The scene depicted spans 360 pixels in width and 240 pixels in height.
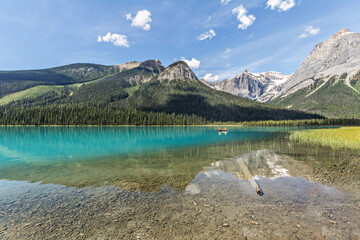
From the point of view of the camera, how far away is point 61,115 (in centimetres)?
19300

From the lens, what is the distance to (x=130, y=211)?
1123cm

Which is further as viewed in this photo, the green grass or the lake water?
the green grass

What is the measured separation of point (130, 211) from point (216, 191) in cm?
715

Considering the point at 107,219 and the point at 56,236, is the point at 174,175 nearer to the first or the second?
the point at 107,219

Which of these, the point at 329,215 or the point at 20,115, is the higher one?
the point at 20,115

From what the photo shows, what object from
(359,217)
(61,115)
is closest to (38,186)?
(359,217)

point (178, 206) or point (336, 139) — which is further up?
point (178, 206)

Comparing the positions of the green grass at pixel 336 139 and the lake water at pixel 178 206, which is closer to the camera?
the lake water at pixel 178 206

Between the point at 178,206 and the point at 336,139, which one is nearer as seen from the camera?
the point at 178,206

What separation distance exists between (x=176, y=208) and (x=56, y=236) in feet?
21.8

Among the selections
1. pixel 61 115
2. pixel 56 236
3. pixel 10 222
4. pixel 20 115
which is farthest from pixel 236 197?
pixel 20 115

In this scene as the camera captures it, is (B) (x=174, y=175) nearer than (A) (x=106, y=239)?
No

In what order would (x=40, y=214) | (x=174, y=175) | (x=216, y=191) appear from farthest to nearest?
1. (x=174, y=175)
2. (x=216, y=191)
3. (x=40, y=214)

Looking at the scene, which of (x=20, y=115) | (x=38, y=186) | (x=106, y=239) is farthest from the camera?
(x=20, y=115)
